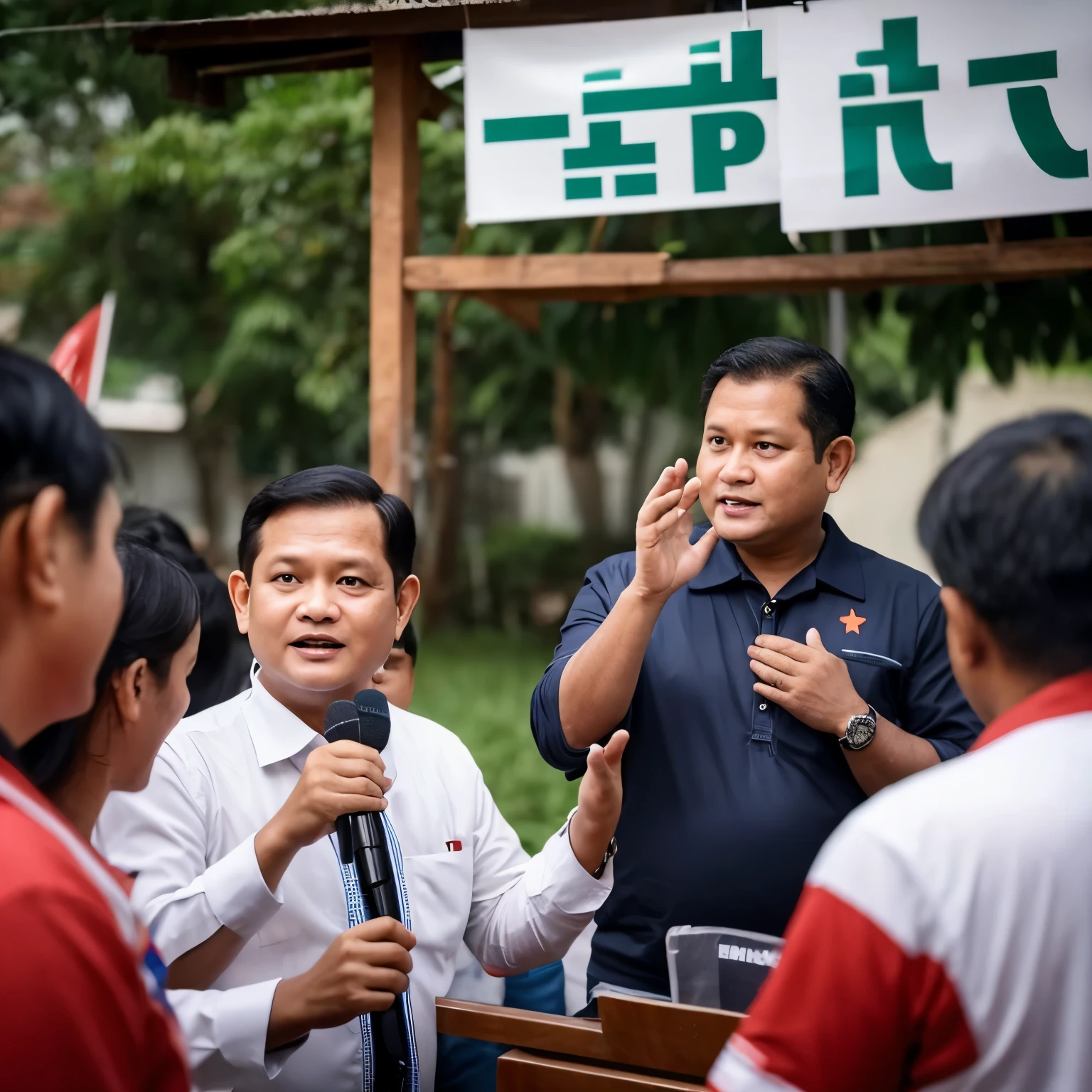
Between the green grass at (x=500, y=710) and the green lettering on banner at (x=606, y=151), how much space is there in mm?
3829

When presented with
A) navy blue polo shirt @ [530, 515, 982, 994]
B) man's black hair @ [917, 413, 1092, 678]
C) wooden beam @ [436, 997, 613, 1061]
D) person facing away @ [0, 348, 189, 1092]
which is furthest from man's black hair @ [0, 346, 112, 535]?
navy blue polo shirt @ [530, 515, 982, 994]

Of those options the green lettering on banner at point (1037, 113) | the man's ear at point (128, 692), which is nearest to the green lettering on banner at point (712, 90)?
the green lettering on banner at point (1037, 113)

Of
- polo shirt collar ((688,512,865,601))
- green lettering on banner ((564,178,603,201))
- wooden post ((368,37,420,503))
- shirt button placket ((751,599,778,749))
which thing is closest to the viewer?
shirt button placket ((751,599,778,749))

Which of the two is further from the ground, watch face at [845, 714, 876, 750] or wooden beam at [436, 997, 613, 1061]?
watch face at [845, 714, 876, 750]

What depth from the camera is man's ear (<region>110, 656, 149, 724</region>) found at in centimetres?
179

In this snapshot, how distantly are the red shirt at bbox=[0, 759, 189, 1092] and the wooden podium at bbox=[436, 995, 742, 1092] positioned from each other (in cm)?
77

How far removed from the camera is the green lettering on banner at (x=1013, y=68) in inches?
132

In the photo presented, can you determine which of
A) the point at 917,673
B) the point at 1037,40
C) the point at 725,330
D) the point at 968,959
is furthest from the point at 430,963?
the point at 725,330

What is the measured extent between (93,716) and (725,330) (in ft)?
17.3

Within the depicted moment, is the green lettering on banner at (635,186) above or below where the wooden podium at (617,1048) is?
above

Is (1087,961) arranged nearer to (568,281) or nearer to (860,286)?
(568,281)

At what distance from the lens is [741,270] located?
4027mm

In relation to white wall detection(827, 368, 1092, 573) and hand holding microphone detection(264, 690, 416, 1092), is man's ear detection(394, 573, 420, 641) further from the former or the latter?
white wall detection(827, 368, 1092, 573)

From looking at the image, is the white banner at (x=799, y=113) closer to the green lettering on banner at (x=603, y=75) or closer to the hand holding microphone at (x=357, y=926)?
the green lettering on banner at (x=603, y=75)
